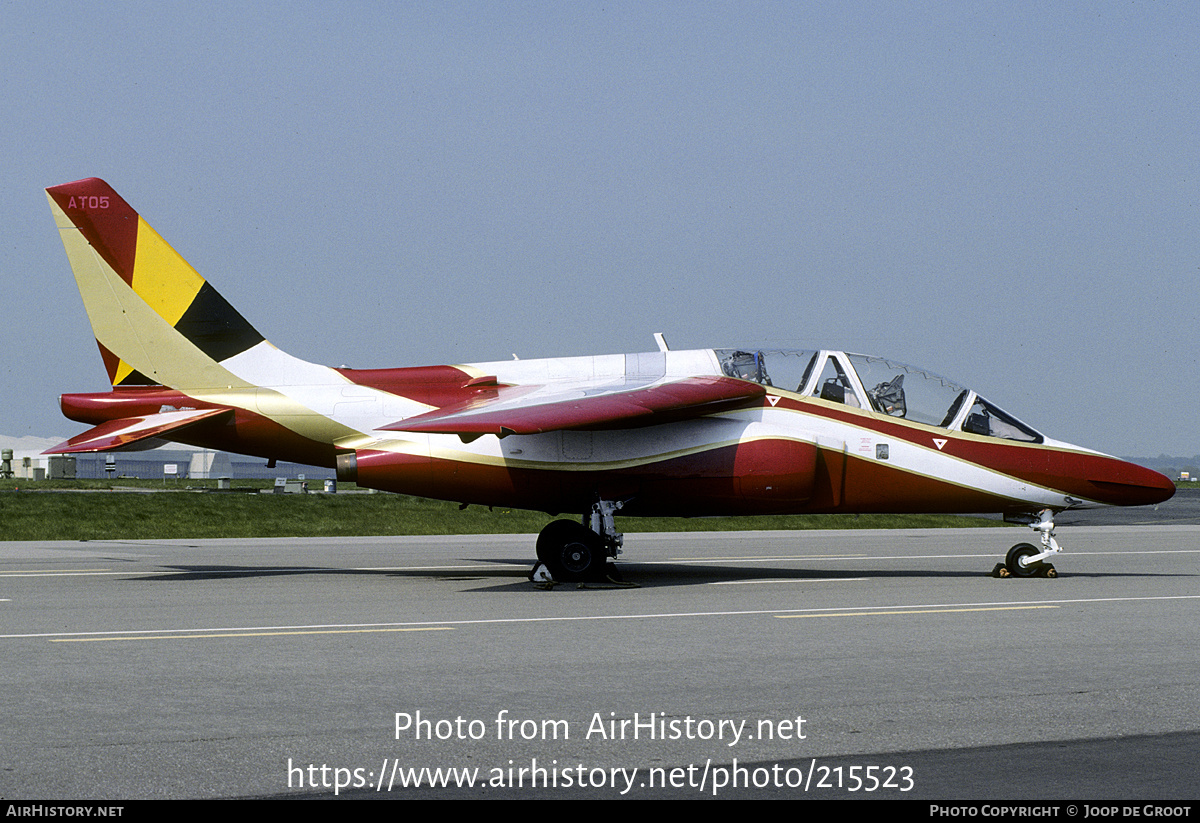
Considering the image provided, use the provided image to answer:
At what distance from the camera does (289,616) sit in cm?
1234

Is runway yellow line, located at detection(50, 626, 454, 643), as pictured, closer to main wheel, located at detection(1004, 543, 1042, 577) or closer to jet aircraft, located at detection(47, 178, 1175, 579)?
jet aircraft, located at detection(47, 178, 1175, 579)

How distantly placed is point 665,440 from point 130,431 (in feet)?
25.2

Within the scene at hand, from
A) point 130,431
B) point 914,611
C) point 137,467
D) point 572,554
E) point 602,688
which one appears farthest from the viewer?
point 137,467

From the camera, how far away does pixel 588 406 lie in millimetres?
15781

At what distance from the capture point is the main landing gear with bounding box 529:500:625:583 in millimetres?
16250

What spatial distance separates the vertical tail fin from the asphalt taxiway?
3.64 metres

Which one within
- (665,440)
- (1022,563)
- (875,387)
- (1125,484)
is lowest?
(1022,563)

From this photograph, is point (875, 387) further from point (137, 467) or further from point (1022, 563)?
point (137, 467)

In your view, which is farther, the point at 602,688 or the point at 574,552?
the point at 574,552

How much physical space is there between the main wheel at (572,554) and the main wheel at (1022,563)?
6050 millimetres

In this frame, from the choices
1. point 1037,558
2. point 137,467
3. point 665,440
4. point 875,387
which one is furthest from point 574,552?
point 137,467

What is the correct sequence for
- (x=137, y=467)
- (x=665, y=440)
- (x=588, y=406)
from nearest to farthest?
(x=588, y=406) → (x=665, y=440) → (x=137, y=467)

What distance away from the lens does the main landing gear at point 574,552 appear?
16250mm
